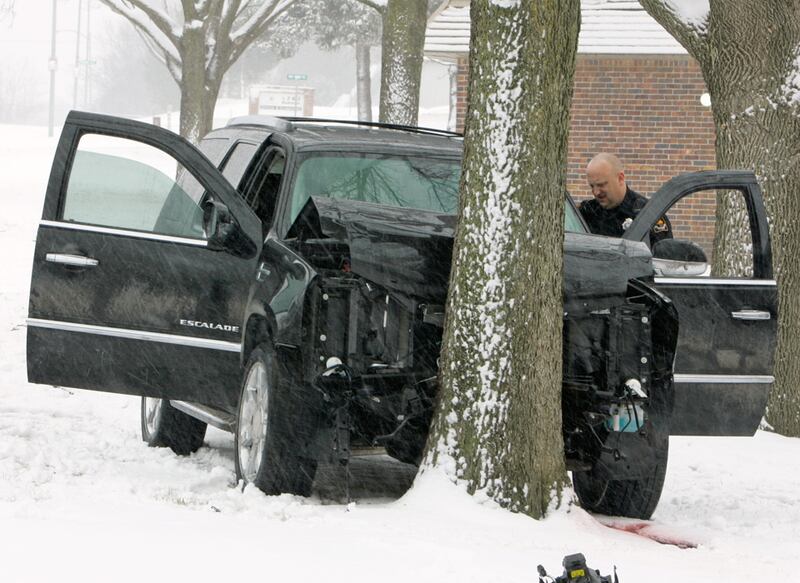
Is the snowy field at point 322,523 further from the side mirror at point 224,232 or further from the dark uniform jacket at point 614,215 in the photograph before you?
the dark uniform jacket at point 614,215

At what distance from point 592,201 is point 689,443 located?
6.21 ft

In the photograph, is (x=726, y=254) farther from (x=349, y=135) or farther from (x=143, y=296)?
(x=143, y=296)

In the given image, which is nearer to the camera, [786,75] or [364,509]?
[364,509]

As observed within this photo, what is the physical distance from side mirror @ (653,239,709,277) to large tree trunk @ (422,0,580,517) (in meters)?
0.92

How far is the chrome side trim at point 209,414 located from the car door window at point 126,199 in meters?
0.95

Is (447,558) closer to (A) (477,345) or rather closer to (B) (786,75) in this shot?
(A) (477,345)

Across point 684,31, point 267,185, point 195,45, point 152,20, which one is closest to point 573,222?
point 267,185

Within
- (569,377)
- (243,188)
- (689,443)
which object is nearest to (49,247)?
(243,188)

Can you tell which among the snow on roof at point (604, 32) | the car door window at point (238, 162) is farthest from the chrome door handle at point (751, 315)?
the snow on roof at point (604, 32)

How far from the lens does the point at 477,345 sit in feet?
20.4

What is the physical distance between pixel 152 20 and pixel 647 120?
8.05 meters

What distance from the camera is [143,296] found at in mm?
7051

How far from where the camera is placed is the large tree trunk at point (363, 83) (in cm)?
4869

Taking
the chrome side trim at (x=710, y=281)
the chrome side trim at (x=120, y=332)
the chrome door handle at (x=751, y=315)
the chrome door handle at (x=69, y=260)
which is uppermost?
the chrome side trim at (x=710, y=281)
